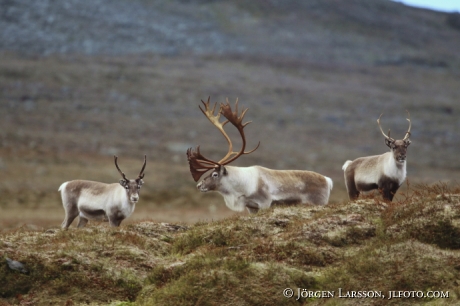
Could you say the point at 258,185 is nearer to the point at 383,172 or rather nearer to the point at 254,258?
the point at 383,172

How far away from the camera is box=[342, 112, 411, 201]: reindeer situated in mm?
13698

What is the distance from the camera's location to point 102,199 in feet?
49.8

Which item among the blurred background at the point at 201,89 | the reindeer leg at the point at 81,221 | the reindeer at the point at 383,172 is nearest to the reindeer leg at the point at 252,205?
the reindeer at the point at 383,172

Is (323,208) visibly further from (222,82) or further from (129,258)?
(222,82)

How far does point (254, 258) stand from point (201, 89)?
6849 centimetres

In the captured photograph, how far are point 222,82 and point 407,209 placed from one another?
7024 cm

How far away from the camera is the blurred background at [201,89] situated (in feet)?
166

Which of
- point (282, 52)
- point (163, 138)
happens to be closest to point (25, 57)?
point (163, 138)

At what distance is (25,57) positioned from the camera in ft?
260

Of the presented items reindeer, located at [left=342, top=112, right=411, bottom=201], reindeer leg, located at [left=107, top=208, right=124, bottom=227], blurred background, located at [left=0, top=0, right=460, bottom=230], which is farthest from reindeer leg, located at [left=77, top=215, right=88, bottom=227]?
blurred background, located at [left=0, top=0, right=460, bottom=230]

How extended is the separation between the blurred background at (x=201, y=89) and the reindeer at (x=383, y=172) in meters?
20.6

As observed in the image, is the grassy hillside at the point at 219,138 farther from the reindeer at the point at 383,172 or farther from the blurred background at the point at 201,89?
the reindeer at the point at 383,172

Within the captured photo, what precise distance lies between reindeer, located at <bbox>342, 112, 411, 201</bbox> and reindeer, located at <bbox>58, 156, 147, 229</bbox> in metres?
4.26

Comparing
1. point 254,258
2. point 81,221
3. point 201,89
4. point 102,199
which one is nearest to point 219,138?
point 201,89
